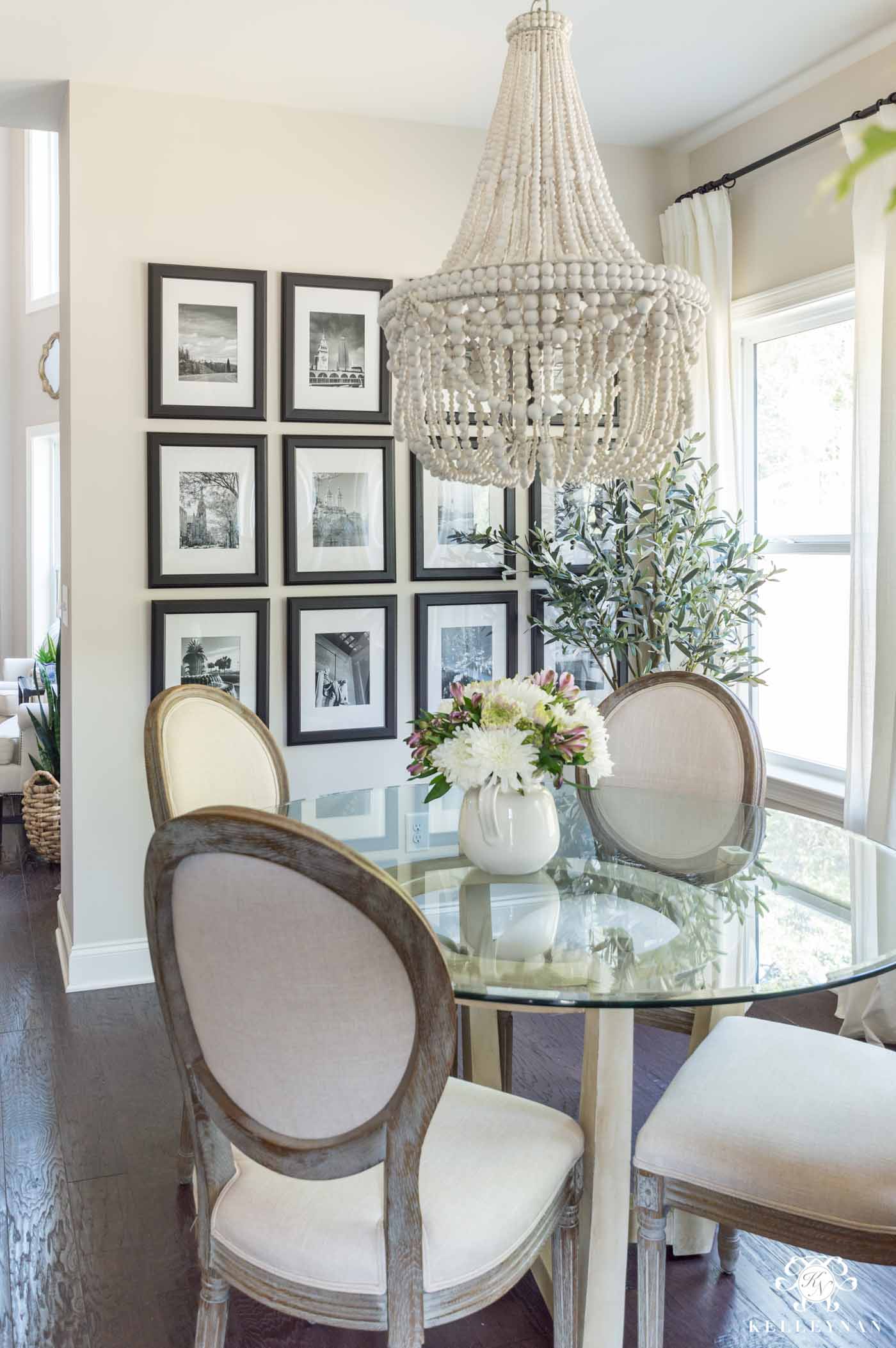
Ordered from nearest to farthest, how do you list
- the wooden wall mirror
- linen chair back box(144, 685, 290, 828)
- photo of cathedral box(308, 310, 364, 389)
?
linen chair back box(144, 685, 290, 828) < photo of cathedral box(308, 310, 364, 389) < the wooden wall mirror

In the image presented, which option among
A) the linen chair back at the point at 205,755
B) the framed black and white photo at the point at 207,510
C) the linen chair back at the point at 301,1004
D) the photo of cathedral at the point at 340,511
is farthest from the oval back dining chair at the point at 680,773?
the framed black and white photo at the point at 207,510

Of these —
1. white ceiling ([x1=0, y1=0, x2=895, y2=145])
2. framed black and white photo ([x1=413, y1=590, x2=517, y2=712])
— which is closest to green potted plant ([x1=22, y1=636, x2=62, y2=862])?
framed black and white photo ([x1=413, y1=590, x2=517, y2=712])

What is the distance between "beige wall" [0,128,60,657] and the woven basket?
4.23 m

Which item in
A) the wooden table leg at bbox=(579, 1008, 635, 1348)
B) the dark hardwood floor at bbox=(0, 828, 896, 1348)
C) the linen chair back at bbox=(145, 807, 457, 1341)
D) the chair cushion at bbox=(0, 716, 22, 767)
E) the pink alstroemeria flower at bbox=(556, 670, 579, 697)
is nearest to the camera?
the linen chair back at bbox=(145, 807, 457, 1341)

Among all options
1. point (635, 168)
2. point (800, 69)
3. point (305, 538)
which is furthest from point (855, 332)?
point (305, 538)

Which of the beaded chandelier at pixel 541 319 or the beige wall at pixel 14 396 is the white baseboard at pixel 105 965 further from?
the beige wall at pixel 14 396

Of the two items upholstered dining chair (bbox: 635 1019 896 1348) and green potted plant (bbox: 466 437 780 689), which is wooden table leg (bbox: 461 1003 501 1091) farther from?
green potted plant (bbox: 466 437 780 689)

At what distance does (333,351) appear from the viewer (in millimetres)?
3787

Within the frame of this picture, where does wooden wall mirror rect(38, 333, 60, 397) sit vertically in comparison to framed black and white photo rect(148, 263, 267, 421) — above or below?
above

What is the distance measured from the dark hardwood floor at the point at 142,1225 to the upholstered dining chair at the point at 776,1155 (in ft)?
1.35

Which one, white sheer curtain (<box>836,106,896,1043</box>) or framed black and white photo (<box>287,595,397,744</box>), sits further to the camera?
framed black and white photo (<box>287,595,397,744</box>)

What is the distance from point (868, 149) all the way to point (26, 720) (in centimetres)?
540

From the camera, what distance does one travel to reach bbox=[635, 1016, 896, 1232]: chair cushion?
162cm

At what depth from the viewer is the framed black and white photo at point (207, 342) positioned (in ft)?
11.7
